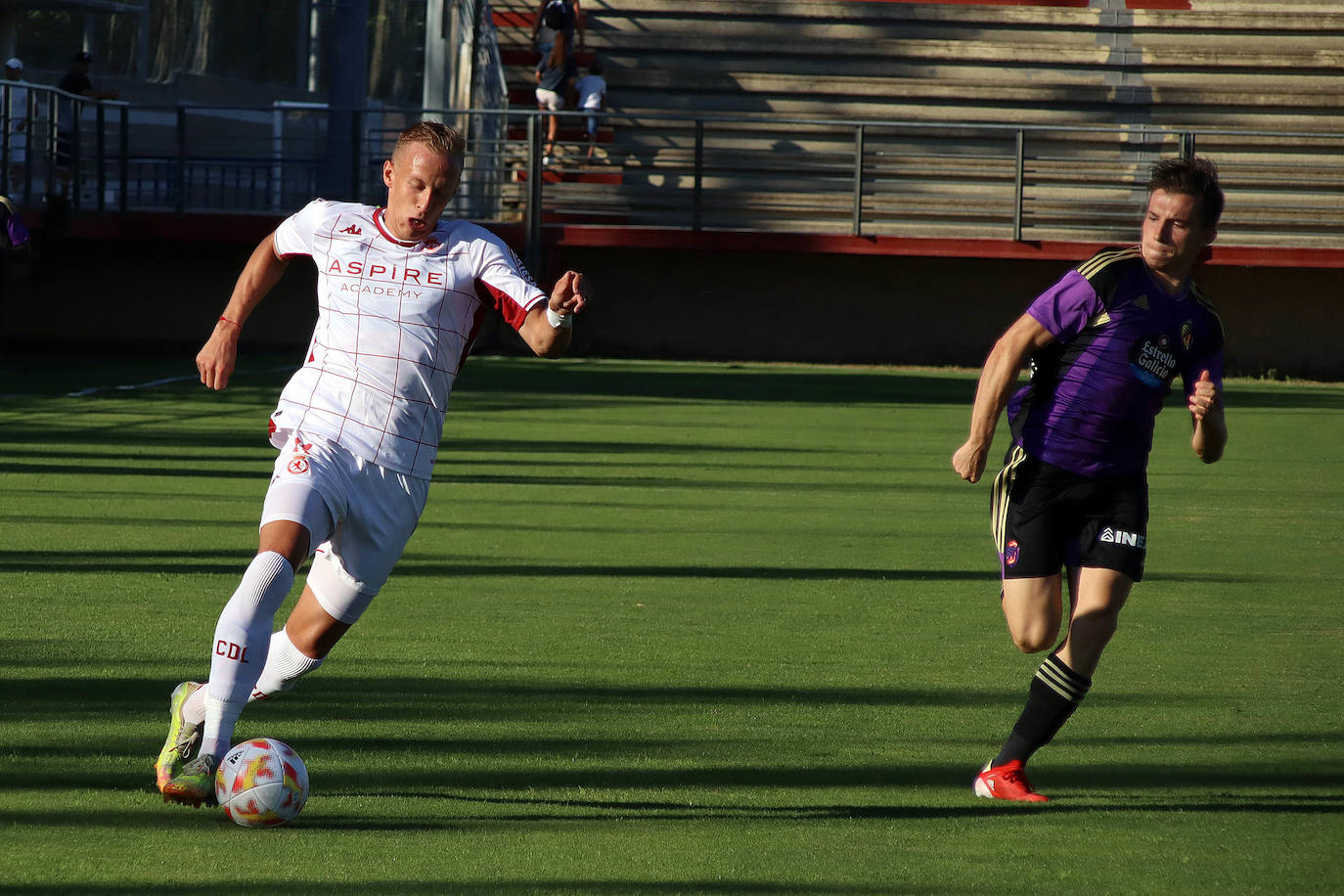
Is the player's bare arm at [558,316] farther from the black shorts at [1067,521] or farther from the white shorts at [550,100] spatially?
the white shorts at [550,100]

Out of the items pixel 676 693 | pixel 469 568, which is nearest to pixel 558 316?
pixel 676 693

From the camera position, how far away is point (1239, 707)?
6.70m

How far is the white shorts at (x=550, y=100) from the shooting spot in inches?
1022

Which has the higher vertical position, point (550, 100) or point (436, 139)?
point (550, 100)

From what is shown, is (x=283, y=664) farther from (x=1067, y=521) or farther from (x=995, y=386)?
(x=1067, y=521)

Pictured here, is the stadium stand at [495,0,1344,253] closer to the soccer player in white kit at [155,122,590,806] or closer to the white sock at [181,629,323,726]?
the soccer player in white kit at [155,122,590,806]

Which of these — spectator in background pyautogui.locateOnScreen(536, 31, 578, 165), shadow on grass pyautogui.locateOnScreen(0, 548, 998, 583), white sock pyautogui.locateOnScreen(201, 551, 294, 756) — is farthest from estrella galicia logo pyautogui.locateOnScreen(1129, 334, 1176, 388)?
spectator in background pyautogui.locateOnScreen(536, 31, 578, 165)

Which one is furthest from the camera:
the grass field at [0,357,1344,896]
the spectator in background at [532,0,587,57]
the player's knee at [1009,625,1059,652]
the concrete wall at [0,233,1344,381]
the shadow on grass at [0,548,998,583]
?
the spectator in background at [532,0,587,57]

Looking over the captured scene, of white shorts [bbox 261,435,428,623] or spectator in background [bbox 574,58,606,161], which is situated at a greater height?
spectator in background [bbox 574,58,606,161]

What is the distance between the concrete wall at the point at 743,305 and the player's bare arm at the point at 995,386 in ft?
62.6

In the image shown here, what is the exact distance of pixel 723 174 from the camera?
25.8 metres

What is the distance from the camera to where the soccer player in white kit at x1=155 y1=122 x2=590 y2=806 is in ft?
16.5

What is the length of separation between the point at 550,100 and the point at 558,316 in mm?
21529

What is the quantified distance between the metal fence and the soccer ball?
18.8 m
